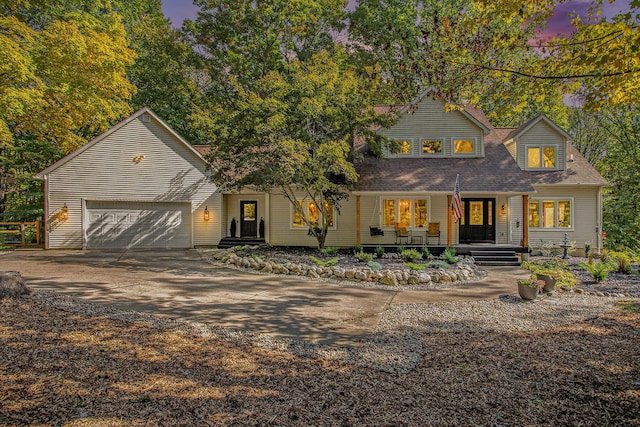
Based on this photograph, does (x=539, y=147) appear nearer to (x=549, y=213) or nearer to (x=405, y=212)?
(x=549, y=213)

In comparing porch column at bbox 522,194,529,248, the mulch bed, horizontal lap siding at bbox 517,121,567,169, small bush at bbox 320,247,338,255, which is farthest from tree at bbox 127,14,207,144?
the mulch bed

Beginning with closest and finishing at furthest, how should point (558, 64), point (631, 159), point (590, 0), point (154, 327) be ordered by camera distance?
point (154, 327), point (590, 0), point (558, 64), point (631, 159)

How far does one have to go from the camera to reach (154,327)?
5965 mm

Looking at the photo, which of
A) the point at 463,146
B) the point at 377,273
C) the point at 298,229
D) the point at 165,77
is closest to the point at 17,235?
the point at 165,77

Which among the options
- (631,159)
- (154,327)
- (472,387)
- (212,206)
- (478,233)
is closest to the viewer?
(472,387)

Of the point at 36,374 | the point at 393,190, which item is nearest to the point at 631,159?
the point at 393,190

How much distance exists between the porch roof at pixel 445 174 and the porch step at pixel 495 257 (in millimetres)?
2471

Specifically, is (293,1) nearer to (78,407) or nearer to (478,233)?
(478,233)

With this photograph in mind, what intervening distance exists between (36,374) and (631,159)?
2937 centimetres

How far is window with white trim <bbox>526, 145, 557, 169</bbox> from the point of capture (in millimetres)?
19000

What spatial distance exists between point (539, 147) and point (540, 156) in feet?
1.43

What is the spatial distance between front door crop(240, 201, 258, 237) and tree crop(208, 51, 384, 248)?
166 inches

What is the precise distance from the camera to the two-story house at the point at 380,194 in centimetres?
1748

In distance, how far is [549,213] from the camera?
61.3ft
